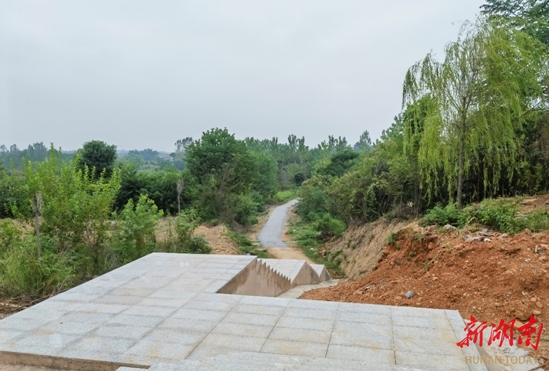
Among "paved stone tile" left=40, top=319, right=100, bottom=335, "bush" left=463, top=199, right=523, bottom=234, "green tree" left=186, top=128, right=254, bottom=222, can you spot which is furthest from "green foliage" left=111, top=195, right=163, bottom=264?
"green tree" left=186, top=128, right=254, bottom=222

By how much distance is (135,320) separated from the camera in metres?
3.48

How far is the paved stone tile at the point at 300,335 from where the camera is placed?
305 cm

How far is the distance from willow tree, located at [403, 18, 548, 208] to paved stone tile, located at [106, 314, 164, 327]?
6.55 m

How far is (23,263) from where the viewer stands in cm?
531

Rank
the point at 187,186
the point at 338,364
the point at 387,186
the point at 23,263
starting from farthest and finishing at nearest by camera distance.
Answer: the point at 187,186
the point at 387,186
the point at 23,263
the point at 338,364

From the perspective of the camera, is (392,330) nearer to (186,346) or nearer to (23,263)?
(186,346)

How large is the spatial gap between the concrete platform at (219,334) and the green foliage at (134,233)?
3.13 meters

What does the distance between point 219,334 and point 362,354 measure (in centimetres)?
115

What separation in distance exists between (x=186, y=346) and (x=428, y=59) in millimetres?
7488

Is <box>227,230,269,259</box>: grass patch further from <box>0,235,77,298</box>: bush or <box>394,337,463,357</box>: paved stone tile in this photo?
<box>394,337,463,357</box>: paved stone tile

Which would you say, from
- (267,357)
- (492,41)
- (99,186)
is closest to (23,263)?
(99,186)

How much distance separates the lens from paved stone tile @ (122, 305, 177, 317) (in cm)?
364

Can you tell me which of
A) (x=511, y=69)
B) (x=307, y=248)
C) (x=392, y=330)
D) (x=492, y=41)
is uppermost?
(x=492, y=41)

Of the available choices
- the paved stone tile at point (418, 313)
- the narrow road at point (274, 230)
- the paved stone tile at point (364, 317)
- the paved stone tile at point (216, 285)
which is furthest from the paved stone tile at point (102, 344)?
the narrow road at point (274, 230)
